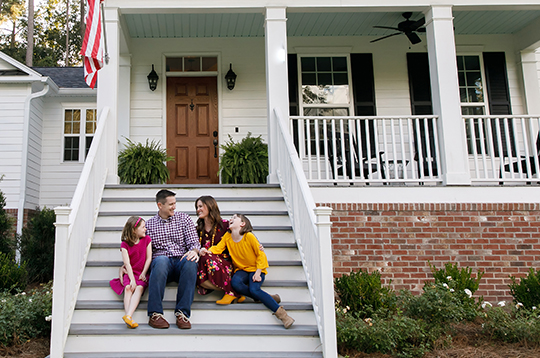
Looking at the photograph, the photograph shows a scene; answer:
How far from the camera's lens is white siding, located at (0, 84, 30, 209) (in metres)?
8.43

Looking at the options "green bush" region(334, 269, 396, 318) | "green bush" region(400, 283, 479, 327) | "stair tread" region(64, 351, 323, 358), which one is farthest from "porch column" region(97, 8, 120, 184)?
"green bush" region(400, 283, 479, 327)

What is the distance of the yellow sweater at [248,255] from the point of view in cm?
394

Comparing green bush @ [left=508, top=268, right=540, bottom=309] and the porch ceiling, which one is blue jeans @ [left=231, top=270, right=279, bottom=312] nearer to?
green bush @ [left=508, top=268, right=540, bottom=309]

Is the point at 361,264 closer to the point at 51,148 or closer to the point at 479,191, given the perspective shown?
the point at 479,191

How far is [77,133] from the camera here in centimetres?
935

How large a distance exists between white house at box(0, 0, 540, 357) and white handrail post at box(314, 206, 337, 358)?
1338 millimetres

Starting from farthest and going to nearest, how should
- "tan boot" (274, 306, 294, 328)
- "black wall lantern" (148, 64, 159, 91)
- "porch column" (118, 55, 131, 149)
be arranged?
"black wall lantern" (148, 64, 159, 91), "porch column" (118, 55, 131, 149), "tan boot" (274, 306, 294, 328)

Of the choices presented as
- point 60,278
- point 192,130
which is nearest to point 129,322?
point 60,278

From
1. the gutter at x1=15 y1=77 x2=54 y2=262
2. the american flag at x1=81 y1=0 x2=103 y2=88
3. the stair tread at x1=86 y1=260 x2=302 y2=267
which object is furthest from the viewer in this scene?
the gutter at x1=15 y1=77 x2=54 y2=262

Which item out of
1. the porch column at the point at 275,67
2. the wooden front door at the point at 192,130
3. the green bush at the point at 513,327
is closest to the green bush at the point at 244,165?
the porch column at the point at 275,67

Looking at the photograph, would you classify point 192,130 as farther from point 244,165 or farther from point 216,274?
point 216,274

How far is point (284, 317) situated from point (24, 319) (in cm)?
225

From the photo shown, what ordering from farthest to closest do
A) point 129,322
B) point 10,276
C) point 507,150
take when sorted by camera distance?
point 507,150
point 10,276
point 129,322

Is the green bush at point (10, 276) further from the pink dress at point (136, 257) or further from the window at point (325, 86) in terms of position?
the window at point (325, 86)
